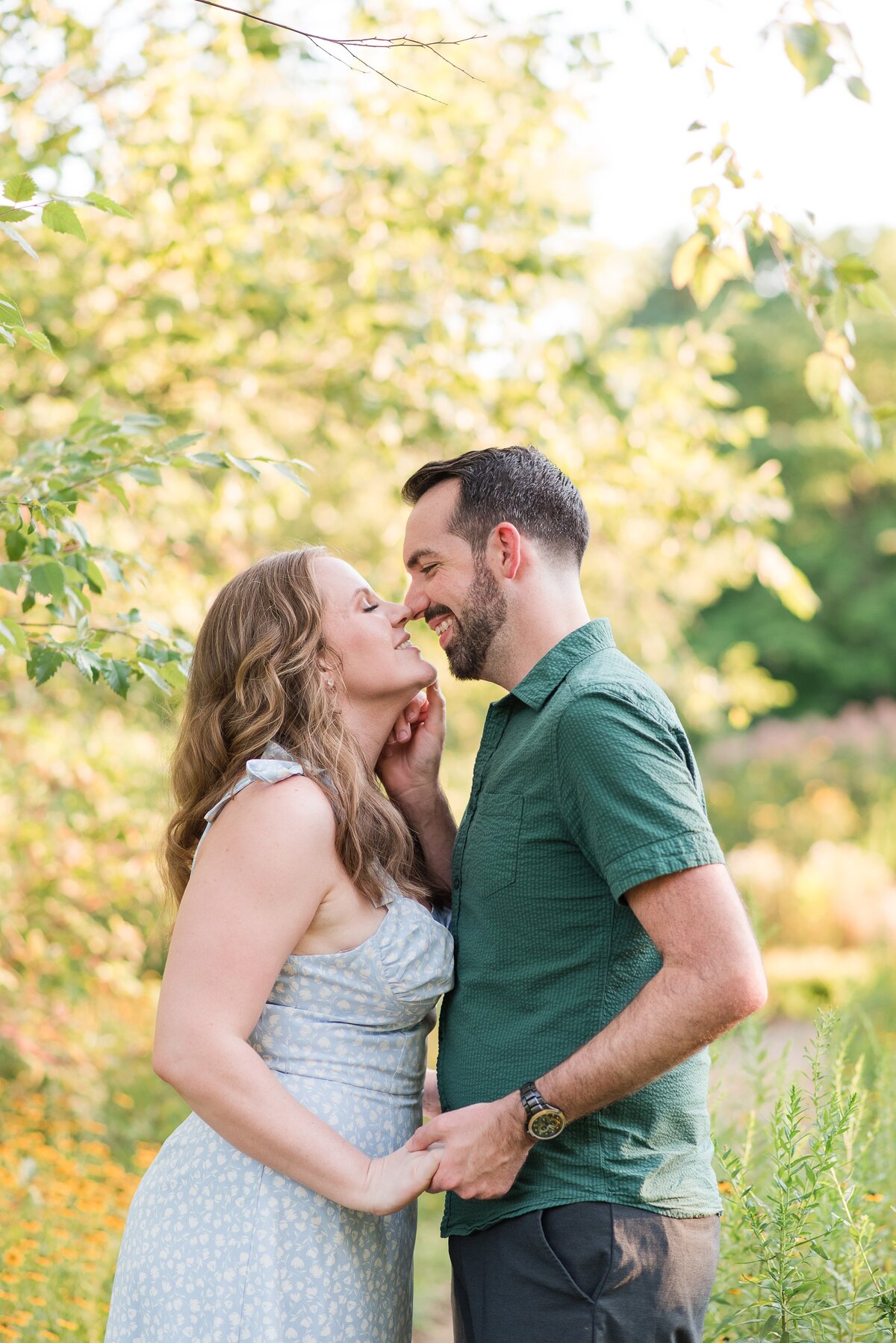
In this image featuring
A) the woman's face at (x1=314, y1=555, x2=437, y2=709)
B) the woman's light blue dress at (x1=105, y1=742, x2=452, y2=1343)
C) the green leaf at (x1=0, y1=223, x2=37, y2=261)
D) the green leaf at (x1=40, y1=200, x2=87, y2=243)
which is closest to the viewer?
the green leaf at (x1=0, y1=223, x2=37, y2=261)

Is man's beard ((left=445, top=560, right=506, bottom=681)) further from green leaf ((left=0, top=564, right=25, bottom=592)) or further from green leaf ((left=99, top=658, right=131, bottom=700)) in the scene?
green leaf ((left=0, top=564, right=25, bottom=592))

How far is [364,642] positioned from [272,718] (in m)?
0.26

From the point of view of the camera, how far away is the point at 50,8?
4148 mm

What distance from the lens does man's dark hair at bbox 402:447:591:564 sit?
7.74 ft

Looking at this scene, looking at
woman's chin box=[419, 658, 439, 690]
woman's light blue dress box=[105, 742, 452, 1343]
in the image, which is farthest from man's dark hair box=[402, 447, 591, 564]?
woman's light blue dress box=[105, 742, 452, 1343]

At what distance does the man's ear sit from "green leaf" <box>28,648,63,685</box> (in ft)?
2.86

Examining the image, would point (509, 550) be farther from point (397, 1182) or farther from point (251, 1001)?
point (397, 1182)

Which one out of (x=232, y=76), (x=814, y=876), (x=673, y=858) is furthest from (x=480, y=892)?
(x=814, y=876)

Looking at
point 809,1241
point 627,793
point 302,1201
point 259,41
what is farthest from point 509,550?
point 259,41

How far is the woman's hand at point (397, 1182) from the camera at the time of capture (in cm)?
197

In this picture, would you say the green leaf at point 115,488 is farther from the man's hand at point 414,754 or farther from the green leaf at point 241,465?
the man's hand at point 414,754

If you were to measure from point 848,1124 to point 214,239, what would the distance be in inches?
140

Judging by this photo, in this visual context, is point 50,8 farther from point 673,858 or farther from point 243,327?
point 673,858

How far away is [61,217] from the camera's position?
1747 mm
